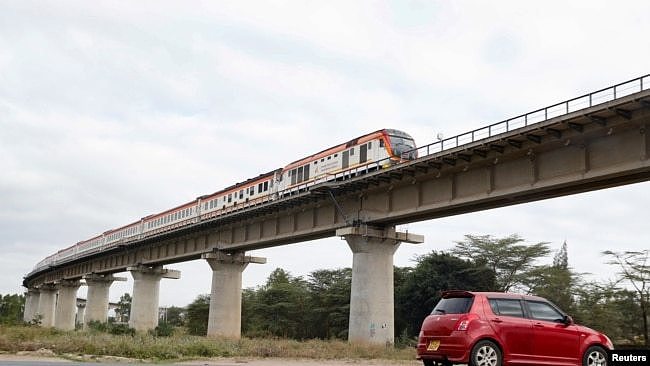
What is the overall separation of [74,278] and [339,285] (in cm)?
4066

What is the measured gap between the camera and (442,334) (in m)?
12.0

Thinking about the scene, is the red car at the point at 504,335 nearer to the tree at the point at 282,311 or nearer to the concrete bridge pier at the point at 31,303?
the tree at the point at 282,311

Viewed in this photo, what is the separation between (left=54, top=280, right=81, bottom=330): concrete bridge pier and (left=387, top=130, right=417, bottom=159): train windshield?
69.9 metres

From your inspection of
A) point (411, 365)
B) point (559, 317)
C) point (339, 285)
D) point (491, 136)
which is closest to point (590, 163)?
point (491, 136)

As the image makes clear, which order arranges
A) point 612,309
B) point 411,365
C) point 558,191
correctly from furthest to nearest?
point 612,309, point 558,191, point 411,365

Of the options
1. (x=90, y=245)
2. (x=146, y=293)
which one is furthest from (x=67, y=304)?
(x=146, y=293)

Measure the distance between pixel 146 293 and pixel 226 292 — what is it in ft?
59.0

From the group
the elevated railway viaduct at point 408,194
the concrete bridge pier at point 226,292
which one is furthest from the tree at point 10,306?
the concrete bridge pier at point 226,292

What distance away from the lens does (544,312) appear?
12.4 metres

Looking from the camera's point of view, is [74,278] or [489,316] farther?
[74,278]

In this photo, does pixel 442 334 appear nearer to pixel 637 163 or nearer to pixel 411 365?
pixel 411 365

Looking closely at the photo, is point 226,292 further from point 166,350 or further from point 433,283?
point 166,350

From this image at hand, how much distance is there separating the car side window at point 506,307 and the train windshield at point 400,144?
796 inches

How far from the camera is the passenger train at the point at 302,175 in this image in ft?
108
